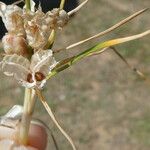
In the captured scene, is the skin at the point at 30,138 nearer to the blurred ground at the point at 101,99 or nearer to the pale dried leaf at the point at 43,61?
the pale dried leaf at the point at 43,61

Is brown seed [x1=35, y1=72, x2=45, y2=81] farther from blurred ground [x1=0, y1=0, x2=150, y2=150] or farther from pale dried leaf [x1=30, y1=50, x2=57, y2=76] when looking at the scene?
blurred ground [x1=0, y1=0, x2=150, y2=150]

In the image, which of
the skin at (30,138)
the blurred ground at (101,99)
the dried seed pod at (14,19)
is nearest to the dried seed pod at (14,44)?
the dried seed pod at (14,19)

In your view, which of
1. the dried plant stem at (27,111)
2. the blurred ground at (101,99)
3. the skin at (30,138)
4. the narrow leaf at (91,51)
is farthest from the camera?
the blurred ground at (101,99)

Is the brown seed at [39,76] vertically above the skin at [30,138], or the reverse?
the brown seed at [39,76]

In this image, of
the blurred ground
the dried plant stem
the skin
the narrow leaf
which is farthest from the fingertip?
the blurred ground

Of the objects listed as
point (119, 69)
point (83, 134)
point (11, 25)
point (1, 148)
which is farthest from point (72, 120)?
point (11, 25)

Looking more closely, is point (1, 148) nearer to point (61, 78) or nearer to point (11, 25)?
point (11, 25)
